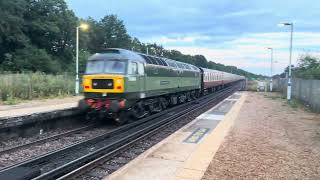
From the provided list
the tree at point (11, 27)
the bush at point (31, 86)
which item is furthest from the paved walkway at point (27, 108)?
the tree at point (11, 27)

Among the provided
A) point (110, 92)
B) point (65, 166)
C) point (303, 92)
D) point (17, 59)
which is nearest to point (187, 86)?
point (303, 92)

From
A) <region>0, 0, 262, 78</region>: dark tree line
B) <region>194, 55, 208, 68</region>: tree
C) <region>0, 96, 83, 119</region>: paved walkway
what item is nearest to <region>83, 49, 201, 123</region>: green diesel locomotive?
<region>0, 96, 83, 119</region>: paved walkway

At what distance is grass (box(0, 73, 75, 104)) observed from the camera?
27266mm

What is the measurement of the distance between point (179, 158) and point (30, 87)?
2102 centimetres

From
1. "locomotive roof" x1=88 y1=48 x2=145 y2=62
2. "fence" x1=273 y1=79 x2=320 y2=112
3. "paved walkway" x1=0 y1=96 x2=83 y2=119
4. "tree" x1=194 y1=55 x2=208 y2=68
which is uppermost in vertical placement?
"tree" x1=194 y1=55 x2=208 y2=68

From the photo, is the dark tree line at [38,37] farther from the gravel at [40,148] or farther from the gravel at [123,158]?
the gravel at [123,158]

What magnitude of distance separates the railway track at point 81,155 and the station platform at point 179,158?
111cm

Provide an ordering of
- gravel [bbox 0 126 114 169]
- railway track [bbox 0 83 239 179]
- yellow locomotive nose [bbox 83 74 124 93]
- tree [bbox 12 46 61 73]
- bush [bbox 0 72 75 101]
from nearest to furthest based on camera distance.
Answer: railway track [bbox 0 83 239 179]
gravel [bbox 0 126 114 169]
yellow locomotive nose [bbox 83 74 124 93]
bush [bbox 0 72 75 101]
tree [bbox 12 46 61 73]

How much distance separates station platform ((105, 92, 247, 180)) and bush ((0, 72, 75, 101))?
618 inches

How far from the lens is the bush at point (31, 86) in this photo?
90.3 ft

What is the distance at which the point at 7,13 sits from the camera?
60.1 meters

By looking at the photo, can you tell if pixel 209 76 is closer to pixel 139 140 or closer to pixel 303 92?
pixel 303 92

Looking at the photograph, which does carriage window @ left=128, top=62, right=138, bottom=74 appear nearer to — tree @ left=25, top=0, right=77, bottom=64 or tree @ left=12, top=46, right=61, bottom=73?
tree @ left=12, top=46, right=61, bottom=73

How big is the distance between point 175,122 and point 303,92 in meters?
16.8
